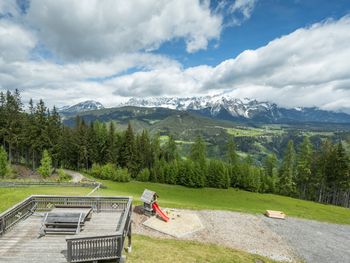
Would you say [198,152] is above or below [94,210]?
below

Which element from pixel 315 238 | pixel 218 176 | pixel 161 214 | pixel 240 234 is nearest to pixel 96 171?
pixel 218 176

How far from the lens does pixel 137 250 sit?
1612 cm

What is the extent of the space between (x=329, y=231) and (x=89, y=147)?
67.8 metres

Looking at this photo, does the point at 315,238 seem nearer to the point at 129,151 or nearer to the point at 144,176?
the point at 144,176

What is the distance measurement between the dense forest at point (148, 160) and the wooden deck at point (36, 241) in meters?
44.8

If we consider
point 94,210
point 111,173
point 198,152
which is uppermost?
point 94,210

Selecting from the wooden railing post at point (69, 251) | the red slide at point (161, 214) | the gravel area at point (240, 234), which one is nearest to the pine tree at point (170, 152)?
the gravel area at point (240, 234)

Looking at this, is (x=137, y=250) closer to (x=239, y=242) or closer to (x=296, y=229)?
(x=239, y=242)

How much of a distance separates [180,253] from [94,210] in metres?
7.32

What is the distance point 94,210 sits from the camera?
62.8ft

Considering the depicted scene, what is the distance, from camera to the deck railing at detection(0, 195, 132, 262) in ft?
40.1

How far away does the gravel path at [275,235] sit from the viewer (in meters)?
19.6

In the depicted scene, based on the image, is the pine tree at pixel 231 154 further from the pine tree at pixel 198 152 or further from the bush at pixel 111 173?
the bush at pixel 111 173

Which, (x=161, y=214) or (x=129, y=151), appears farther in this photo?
(x=129, y=151)
